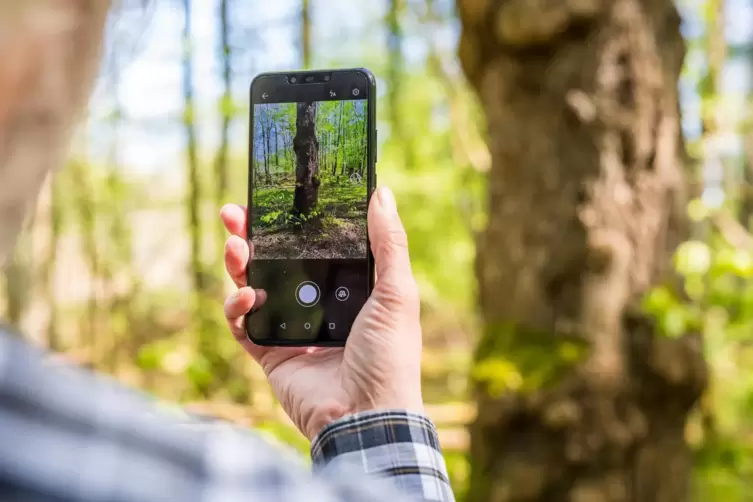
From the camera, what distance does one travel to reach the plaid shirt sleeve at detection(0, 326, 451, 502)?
10.2 inches

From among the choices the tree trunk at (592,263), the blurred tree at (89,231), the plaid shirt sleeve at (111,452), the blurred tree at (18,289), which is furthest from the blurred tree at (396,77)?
the plaid shirt sleeve at (111,452)

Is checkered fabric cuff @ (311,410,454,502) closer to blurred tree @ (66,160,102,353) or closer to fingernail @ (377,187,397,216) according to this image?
fingernail @ (377,187,397,216)

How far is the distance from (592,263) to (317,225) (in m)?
1.18

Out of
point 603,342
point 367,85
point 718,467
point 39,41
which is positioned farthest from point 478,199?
point 39,41

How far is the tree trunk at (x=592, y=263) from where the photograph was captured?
1.85 m

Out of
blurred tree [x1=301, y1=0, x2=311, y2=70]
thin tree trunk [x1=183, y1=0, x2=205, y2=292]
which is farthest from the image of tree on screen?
thin tree trunk [x1=183, y1=0, x2=205, y2=292]

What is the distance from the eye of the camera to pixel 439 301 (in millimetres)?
4531

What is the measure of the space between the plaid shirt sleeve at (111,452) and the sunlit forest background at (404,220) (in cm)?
57

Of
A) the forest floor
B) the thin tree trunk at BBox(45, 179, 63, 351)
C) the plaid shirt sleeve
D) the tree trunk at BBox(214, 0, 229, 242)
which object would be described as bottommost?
the thin tree trunk at BBox(45, 179, 63, 351)

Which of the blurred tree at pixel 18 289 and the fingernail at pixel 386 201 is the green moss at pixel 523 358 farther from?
the blurred tree at pixel 18 289

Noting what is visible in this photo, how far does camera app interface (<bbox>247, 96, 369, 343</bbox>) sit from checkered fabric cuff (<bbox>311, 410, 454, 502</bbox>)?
23cm

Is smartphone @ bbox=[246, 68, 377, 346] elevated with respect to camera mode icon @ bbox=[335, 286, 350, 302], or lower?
elevated

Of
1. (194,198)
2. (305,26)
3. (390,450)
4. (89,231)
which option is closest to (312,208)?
(390,450)

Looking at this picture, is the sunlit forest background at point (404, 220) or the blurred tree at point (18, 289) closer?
the sunlit forest background at point (404, 220)
